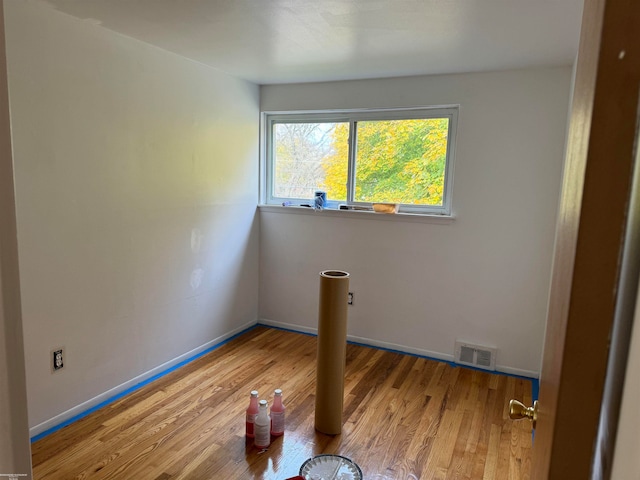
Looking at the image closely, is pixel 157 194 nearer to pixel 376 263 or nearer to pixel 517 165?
pixel 376 263

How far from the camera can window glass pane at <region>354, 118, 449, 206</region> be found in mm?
3262

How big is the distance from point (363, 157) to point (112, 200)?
6.44ft

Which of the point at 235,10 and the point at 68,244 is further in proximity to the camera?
the point at 68,244

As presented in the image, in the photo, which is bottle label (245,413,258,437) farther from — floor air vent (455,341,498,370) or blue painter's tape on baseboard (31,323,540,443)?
floor air vent (455,341,498,370)

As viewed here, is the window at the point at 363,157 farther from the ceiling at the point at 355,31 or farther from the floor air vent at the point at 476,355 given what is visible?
the floor air vent at the point at 476,355

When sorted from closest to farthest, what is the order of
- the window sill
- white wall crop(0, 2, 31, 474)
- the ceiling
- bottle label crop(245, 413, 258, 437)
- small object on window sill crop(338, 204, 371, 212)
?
white wall crop(0, 2, 31, 474) < the ceiling < bottle label crop(245, 413, 258, 437) < the window sill < small object on window sill crop(338, 204, 371, 212)

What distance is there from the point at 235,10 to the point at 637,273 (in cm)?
203

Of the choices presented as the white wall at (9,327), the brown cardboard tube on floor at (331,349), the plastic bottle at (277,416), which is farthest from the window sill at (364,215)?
the white wall at (9,327)

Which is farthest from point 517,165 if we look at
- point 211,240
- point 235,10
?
point 211,240

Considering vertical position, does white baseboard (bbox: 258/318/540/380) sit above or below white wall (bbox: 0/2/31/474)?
below

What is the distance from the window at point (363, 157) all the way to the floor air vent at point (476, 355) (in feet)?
3.43

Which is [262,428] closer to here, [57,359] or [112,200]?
[57,359]

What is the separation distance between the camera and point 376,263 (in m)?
3.47

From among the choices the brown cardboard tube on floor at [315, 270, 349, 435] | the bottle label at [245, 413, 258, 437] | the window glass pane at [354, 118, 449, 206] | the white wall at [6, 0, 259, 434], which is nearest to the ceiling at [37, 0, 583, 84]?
the white wall at [6, 0, 259, 434]
